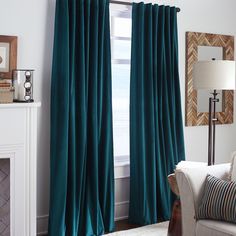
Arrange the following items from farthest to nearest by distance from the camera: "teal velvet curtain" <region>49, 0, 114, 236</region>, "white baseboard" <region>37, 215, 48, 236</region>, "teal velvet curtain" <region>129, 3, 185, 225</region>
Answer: "teal velvet curtain" <region>129, 3, 185, 225</region>
"white baseboard" <region>37, 215, 48, 236</region>
"teal velvet curtain" <region>49, 0, 114, 236</region>

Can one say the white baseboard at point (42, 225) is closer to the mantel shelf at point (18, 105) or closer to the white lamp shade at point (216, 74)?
the mantel shelf at point (18, 105)

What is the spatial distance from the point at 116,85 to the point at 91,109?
0.56 metres

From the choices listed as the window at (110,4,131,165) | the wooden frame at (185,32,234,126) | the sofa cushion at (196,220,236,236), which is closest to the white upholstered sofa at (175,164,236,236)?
the sofa cushion at (196,220,236,236)

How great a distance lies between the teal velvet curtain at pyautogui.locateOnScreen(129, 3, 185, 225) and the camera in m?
3.88

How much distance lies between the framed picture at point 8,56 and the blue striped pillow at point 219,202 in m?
1.85

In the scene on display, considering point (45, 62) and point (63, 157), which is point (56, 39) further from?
point (63, 157)

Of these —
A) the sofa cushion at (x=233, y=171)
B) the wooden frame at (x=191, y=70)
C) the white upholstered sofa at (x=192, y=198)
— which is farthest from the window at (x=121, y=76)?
the sofa cushion at (x=233, y=171)

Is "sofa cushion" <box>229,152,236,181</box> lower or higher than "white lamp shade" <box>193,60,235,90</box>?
lower

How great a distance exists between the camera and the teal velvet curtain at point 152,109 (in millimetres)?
3883

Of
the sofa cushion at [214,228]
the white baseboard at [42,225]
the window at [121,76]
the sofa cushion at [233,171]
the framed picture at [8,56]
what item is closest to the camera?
the sofa cushion at [214,228]

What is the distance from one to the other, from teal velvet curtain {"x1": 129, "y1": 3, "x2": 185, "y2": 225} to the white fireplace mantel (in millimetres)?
1152

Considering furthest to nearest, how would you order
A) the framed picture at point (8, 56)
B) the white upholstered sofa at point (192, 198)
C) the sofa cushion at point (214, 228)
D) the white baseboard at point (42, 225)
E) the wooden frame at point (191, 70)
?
1. the wooden frame at point (191, 70)
2. the white baseboard at point (42, 225)
3. the framed picture at point (8, 56)
4. the white upholstered sofa at point (192, 198)
5. the sofa cushion at point (214, 228)

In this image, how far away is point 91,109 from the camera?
11.8 ft

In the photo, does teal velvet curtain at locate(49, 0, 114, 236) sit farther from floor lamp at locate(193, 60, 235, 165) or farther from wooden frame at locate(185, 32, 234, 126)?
wooden frame at locate(185, 32, 234, 126)
